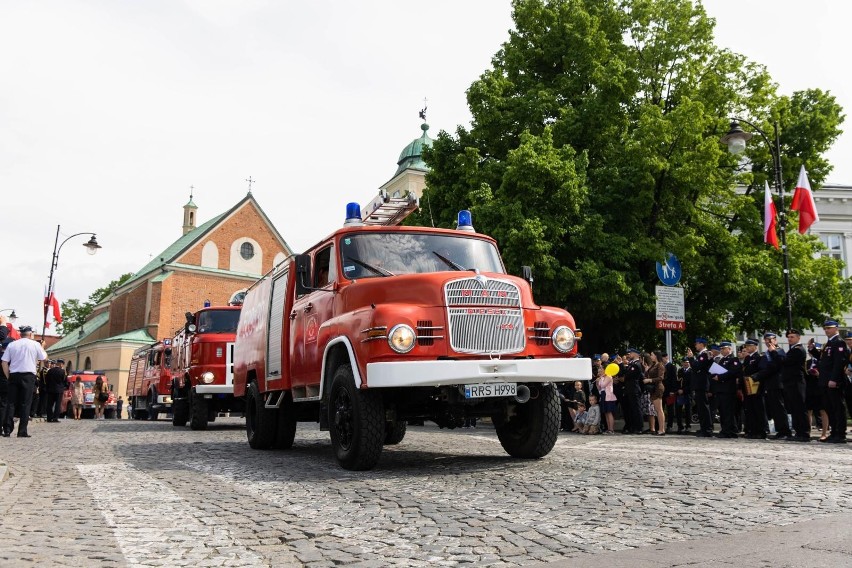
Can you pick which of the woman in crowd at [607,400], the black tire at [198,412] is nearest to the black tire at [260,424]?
the black tire at [198,412]

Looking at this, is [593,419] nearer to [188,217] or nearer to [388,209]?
[388,209]

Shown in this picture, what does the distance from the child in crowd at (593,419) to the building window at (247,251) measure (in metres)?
55.6

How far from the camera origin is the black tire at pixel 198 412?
1791 centimetres

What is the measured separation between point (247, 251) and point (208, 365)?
52711 mm

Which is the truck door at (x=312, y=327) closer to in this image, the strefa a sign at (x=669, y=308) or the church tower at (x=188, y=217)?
the strefa a sign at (x=669, y=308)

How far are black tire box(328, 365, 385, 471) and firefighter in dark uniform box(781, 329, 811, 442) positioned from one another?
352 inches

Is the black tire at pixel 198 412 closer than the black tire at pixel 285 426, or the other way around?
the black tire at pixel 285 426

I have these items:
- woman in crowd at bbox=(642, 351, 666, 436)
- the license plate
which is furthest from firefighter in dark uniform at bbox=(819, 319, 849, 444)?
the license plate

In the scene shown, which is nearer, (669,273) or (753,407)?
(753,407)

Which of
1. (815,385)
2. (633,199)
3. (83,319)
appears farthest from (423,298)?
(83,319)

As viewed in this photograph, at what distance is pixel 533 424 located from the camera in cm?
886

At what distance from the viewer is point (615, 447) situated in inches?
466

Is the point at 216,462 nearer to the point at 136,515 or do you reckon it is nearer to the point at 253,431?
the point at 253,431

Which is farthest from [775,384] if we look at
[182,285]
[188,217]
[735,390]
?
[188,217]
